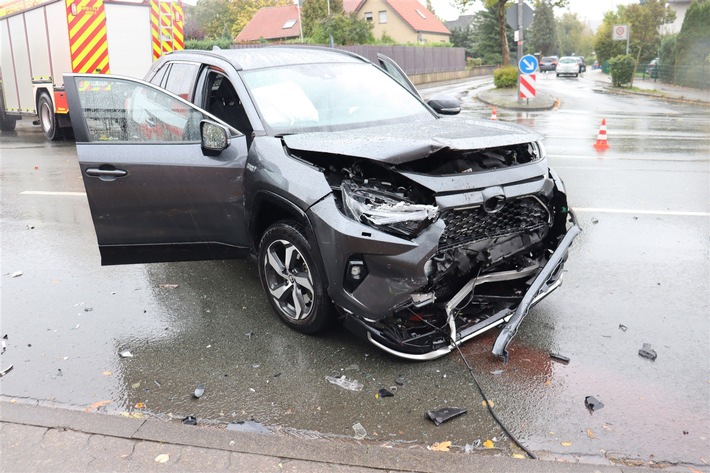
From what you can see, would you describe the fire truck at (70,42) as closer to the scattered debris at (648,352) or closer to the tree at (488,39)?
the scattered debris at (648,352)

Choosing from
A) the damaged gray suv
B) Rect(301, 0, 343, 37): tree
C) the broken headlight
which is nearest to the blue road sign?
the damaged gray suv

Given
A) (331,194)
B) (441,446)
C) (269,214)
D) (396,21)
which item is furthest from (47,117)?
(396,21)

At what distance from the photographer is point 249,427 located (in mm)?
3342

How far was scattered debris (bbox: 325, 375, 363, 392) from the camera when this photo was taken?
3.70 m

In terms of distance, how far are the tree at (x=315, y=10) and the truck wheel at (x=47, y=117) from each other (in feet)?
125

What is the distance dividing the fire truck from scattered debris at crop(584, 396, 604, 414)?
12928mm

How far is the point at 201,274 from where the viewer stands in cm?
568

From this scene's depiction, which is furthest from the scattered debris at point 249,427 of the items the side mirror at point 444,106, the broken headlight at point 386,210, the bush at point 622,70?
the bush at point 622,70

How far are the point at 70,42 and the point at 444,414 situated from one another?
13164 millimetres

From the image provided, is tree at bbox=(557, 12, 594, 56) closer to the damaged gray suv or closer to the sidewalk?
the damaged gray suv

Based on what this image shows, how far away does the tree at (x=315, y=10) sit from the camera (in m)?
52.0

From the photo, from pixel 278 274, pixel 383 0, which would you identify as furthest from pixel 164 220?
pixel 383 0

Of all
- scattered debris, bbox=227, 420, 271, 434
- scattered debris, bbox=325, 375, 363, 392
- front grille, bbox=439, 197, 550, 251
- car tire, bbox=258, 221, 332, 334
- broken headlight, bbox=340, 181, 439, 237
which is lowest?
scattered debris, bbox=227, 420, 271, 434

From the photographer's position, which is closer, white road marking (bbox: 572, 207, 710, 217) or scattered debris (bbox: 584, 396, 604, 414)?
scattered debris (bbox: 584, 396, 604, 414)
